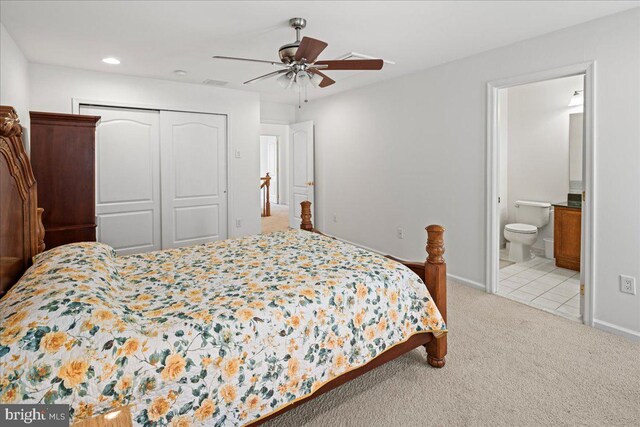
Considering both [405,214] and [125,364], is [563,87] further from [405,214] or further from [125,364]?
[125,364]

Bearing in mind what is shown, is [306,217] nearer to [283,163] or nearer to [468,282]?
[468,282]

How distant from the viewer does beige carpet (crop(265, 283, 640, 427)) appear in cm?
182

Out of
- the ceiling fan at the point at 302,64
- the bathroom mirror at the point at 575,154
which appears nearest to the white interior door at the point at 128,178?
the ceiling fan at the point at 302,64

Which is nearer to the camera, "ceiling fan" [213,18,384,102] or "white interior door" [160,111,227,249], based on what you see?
"ceiling fan" [213,18,384,102]

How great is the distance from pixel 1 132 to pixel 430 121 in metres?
3.70

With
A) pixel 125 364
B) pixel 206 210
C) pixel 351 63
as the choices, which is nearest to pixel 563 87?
pixel 351 63

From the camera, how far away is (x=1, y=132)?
1.64 meters

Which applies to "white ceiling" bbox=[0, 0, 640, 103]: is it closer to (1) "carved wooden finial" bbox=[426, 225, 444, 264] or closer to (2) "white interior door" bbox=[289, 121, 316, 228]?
Answer: (1) "carved wooden finial" bbox=[426, 225, 444, 264]

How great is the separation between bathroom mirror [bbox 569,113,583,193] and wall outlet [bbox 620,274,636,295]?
7.18 ft

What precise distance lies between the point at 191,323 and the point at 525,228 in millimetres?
4420

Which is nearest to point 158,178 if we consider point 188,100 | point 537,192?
point 188,100

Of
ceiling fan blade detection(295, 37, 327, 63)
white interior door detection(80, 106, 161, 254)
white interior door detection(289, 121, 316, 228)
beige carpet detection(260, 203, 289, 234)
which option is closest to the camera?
ceiling fan blade detection(295, 37, 327, 63)

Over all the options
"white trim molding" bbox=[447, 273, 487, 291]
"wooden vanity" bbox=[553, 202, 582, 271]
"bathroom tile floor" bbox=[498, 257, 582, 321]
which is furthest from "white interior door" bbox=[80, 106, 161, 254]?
"wooden vanity" bbox=[553, 202, 582, 271]

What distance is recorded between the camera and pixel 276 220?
8.21m
